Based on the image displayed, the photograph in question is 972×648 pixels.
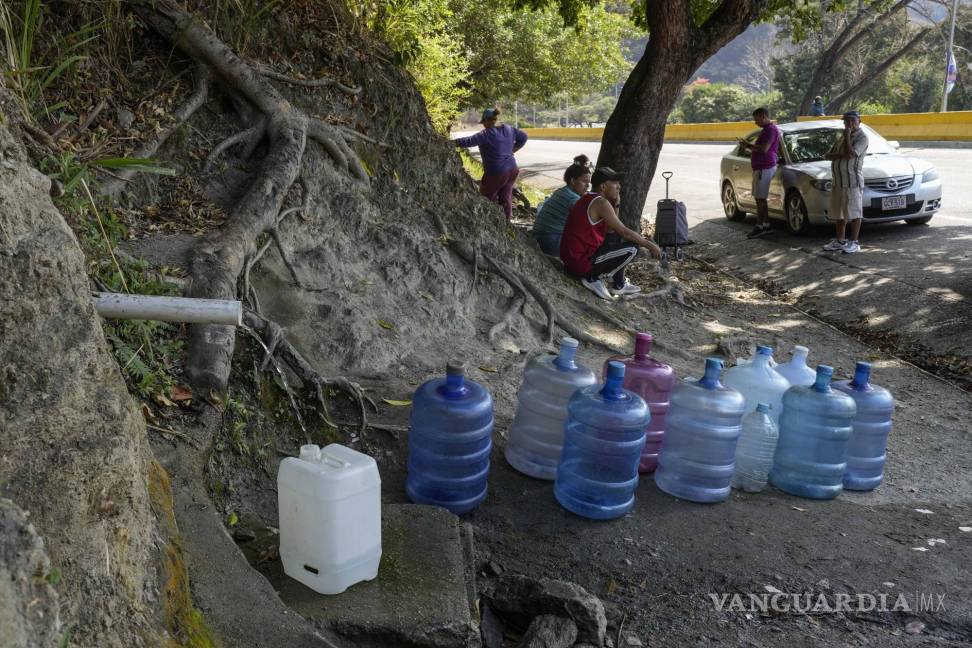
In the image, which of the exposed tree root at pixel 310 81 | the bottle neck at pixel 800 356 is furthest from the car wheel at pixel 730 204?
the bottle neck at pixel 800 356

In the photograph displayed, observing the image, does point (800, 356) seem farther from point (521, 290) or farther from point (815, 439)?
point (521, 290)

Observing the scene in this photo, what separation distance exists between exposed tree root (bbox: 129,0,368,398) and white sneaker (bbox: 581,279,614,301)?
3.03m

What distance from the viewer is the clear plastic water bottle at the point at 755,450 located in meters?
4.94

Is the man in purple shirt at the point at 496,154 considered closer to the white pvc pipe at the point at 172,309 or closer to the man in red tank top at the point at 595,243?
the man in red tank top at the point at 595,243

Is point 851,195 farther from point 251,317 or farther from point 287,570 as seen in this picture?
point 287,570

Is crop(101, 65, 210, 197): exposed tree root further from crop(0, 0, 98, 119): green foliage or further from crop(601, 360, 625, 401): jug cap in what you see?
crop(601, 360, 625, 401): jug cap

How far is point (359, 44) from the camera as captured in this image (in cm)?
767

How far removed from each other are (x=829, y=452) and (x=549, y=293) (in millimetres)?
3574

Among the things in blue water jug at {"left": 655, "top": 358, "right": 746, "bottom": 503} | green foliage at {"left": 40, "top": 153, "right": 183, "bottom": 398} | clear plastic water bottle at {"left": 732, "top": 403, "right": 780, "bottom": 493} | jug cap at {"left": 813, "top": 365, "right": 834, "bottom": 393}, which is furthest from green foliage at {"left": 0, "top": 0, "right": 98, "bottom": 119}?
jug cap at {"left": 813, "top": 365, "right": 834, "bottom": 393}

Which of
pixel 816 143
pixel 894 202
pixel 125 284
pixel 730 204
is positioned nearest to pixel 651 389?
pixel 125 284

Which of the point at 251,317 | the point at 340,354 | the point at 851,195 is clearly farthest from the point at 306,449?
the point at 851,195

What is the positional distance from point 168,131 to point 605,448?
12.0ft

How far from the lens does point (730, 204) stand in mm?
15156

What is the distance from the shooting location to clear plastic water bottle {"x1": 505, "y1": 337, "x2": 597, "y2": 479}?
4887 mm
